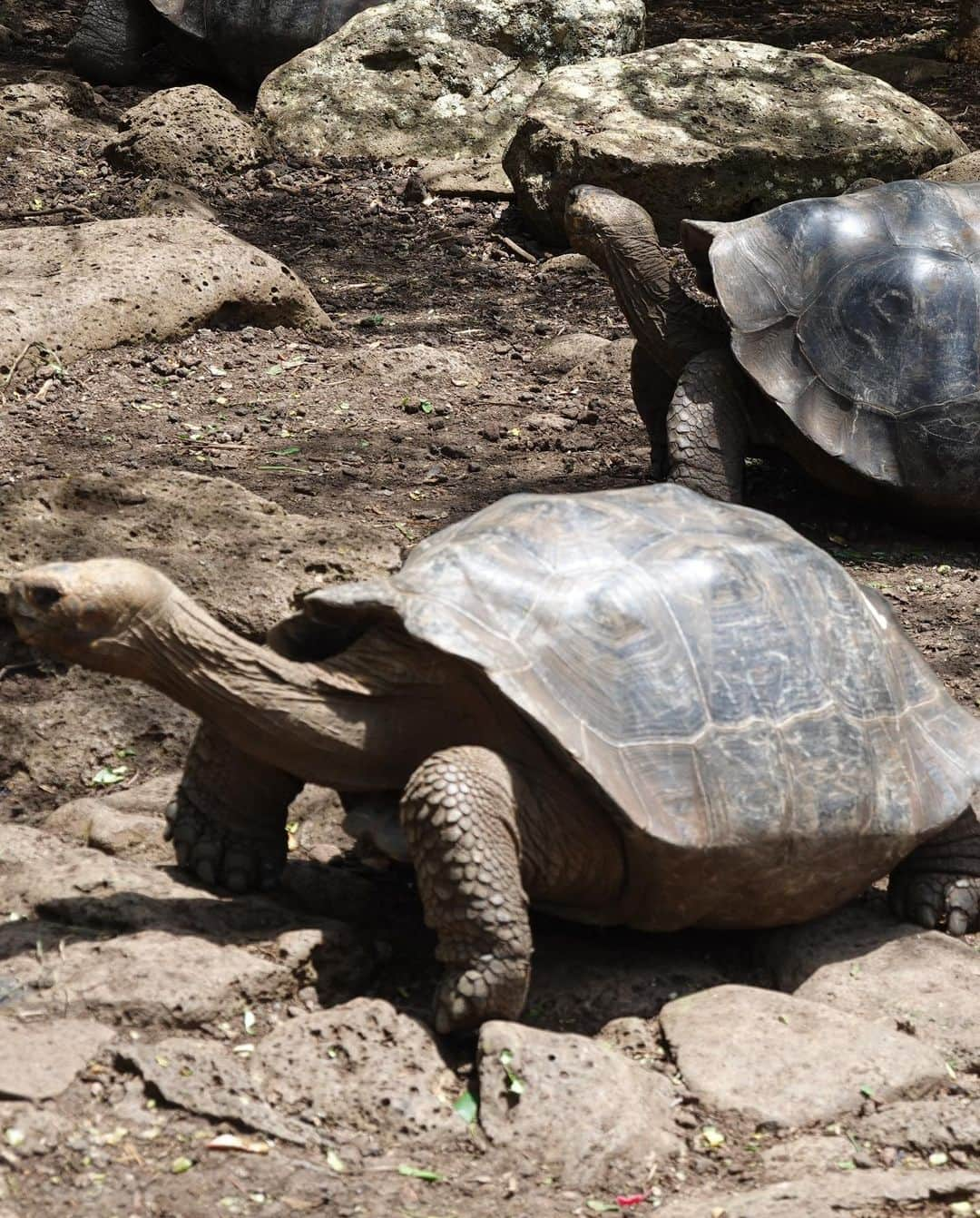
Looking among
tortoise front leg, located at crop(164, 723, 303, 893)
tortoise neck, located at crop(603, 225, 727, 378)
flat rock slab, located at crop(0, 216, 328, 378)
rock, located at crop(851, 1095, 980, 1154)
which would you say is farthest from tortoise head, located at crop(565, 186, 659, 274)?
rock, located at crop(851, 1095, 980, 1154)

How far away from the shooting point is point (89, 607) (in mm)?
2928

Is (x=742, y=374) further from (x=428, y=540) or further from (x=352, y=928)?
(x=352, y=928)

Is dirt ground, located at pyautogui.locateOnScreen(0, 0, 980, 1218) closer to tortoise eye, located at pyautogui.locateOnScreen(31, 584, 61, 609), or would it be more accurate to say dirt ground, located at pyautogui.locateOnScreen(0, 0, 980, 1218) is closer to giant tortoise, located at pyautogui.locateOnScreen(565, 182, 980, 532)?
giant tortoise, located at pyautogui.locateOnScreen(565, 182, 980, 532)

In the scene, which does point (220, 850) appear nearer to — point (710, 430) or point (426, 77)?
point (710, 430)

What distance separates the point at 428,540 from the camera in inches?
139

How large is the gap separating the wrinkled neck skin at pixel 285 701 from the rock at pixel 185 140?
7210 mm

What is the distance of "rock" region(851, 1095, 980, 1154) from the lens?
2.91 m

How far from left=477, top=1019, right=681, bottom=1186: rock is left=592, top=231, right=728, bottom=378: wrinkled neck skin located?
13.3 feet

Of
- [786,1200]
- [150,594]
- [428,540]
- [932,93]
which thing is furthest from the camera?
[932,93]

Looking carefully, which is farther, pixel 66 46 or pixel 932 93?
pixel 66 46

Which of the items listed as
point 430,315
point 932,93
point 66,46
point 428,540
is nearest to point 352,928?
point 428,540

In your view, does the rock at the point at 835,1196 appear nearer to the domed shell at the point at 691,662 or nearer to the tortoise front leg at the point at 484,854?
the tortoise front leg at the point at 484,854

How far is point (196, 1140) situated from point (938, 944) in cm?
179

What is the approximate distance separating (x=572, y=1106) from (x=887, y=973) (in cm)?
97
